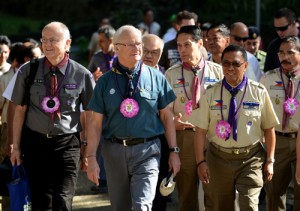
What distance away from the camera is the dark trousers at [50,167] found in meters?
7.10

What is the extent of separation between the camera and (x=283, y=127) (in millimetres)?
7414

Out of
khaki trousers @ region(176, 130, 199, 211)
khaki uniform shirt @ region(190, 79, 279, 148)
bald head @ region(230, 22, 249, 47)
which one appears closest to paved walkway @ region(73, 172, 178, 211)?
khaki trousers @ region(176, 130, 199, 211)

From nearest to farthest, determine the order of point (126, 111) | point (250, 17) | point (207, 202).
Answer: point (126, 111) < point (207, 202) < point (250, 17)

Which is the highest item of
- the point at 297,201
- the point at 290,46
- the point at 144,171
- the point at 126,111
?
the point at 290,46

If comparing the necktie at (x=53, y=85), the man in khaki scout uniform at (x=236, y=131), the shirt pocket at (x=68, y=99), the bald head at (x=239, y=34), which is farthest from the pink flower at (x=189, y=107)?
the bald head at (x=239, y=34)

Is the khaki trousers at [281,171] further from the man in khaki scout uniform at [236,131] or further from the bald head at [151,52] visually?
the bald head at [151,52]

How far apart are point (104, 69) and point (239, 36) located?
6.15 feet

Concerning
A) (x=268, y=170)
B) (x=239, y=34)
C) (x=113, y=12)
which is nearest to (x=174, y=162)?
(x=268, y=170)

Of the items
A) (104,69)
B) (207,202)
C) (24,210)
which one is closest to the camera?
(24,210)

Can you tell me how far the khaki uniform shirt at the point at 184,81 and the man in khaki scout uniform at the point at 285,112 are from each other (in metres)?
0.54

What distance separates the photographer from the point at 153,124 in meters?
Answer: 6.53

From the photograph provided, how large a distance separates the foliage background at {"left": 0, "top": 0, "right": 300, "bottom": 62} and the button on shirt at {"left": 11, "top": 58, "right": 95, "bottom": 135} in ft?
43.3

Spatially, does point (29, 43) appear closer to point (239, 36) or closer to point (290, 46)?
point (239, 36)

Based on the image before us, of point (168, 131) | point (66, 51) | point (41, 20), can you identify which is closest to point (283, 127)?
point (168, 131)
